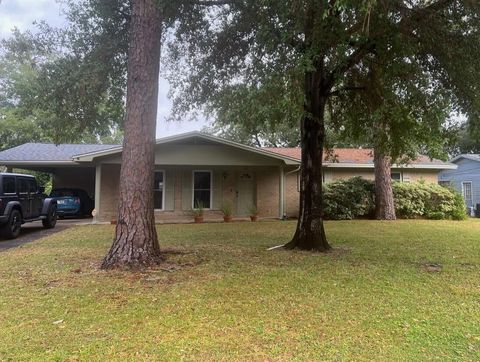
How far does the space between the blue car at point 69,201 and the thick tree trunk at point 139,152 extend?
12.2 metres

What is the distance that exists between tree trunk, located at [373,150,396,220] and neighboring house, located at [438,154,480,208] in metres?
10.0

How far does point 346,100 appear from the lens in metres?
11.1

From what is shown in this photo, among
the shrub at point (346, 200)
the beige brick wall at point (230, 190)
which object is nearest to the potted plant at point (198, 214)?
the beige brick wall at point (230, 190)

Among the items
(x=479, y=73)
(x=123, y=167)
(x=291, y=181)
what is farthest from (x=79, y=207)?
(x=479, y=73)

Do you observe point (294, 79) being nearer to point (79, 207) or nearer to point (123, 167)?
point (123, 167)

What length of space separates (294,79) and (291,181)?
12687 mm

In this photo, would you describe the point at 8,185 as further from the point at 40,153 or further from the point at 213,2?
the point at 40,153

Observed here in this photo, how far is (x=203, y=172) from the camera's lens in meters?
17.8

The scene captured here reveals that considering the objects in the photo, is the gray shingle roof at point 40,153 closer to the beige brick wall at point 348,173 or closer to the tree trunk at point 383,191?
the beige brick wall at point 348,173

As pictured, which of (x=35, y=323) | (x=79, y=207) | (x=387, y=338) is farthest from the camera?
(x=79, y=207)

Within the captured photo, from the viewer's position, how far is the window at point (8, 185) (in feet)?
35.7

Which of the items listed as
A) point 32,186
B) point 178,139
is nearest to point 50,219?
point 32,186

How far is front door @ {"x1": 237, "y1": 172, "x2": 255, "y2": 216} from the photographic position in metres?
18.1

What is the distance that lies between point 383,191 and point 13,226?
1395cm
